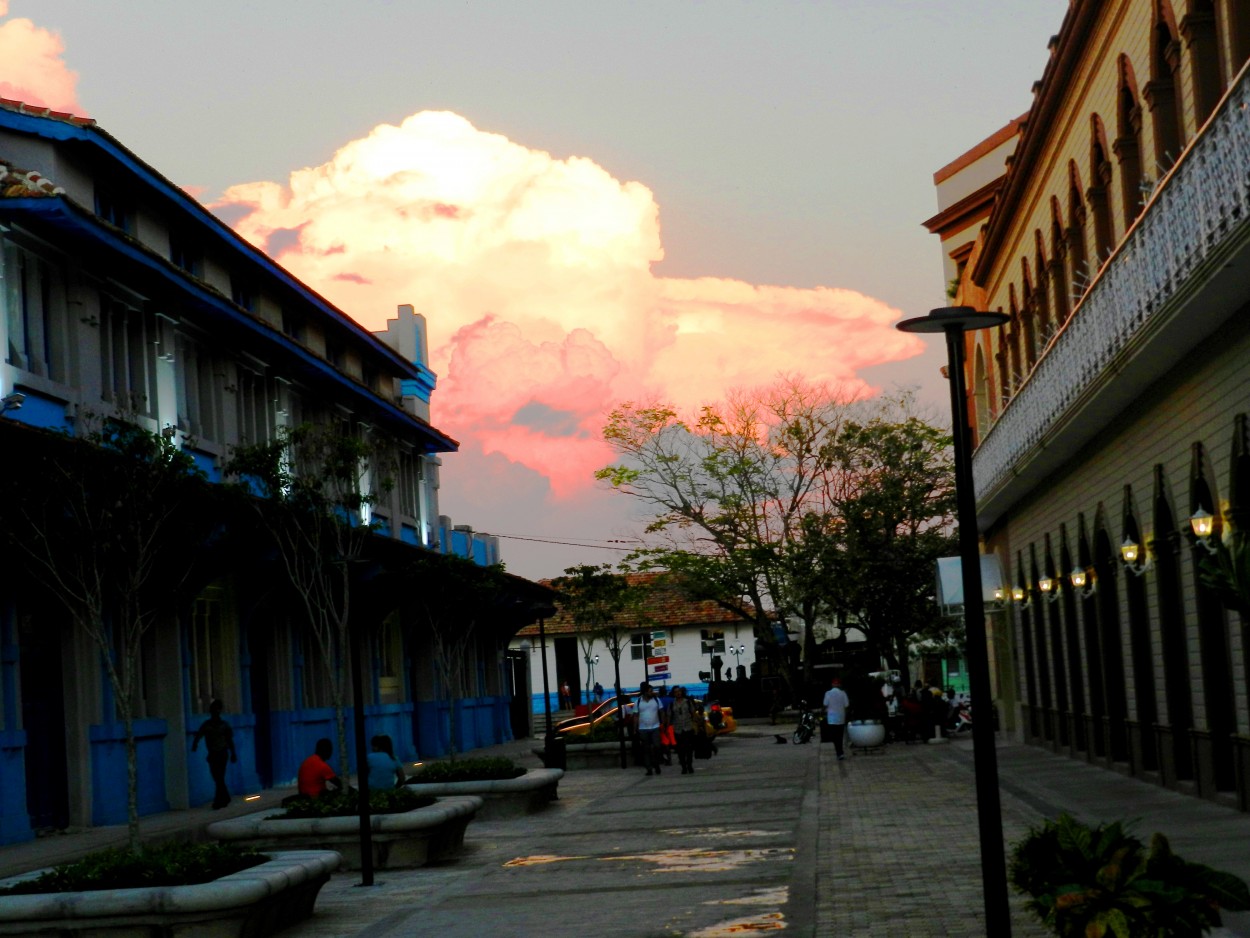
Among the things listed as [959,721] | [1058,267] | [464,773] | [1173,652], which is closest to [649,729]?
[464,773]

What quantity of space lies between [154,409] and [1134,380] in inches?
534

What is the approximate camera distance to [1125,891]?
902 centimetres

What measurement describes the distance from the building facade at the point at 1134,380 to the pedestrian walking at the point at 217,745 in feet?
40.0

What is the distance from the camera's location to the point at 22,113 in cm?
2316

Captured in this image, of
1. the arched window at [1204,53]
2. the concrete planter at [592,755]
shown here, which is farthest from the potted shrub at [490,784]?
the arched window at [1204,53]

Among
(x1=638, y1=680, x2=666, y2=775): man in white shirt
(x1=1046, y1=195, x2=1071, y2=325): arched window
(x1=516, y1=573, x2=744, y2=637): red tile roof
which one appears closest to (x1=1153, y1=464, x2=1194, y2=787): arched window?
(x1=1046, y1=195, x2=1071, y2=325): arched window

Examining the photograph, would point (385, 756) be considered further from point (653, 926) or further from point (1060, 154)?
point (1060, 154)

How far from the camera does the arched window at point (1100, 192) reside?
76.0 feet

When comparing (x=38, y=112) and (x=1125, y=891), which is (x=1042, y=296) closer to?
(x=38, y=112)

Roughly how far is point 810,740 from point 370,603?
1278 centimetres

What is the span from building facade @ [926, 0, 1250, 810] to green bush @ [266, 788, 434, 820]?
8.29m

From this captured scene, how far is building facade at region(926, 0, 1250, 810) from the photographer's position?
52.1 feet

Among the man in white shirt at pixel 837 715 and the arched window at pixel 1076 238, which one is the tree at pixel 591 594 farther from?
the arched window at pixel 1076 238

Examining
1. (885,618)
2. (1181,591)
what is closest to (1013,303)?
(1181,591)
